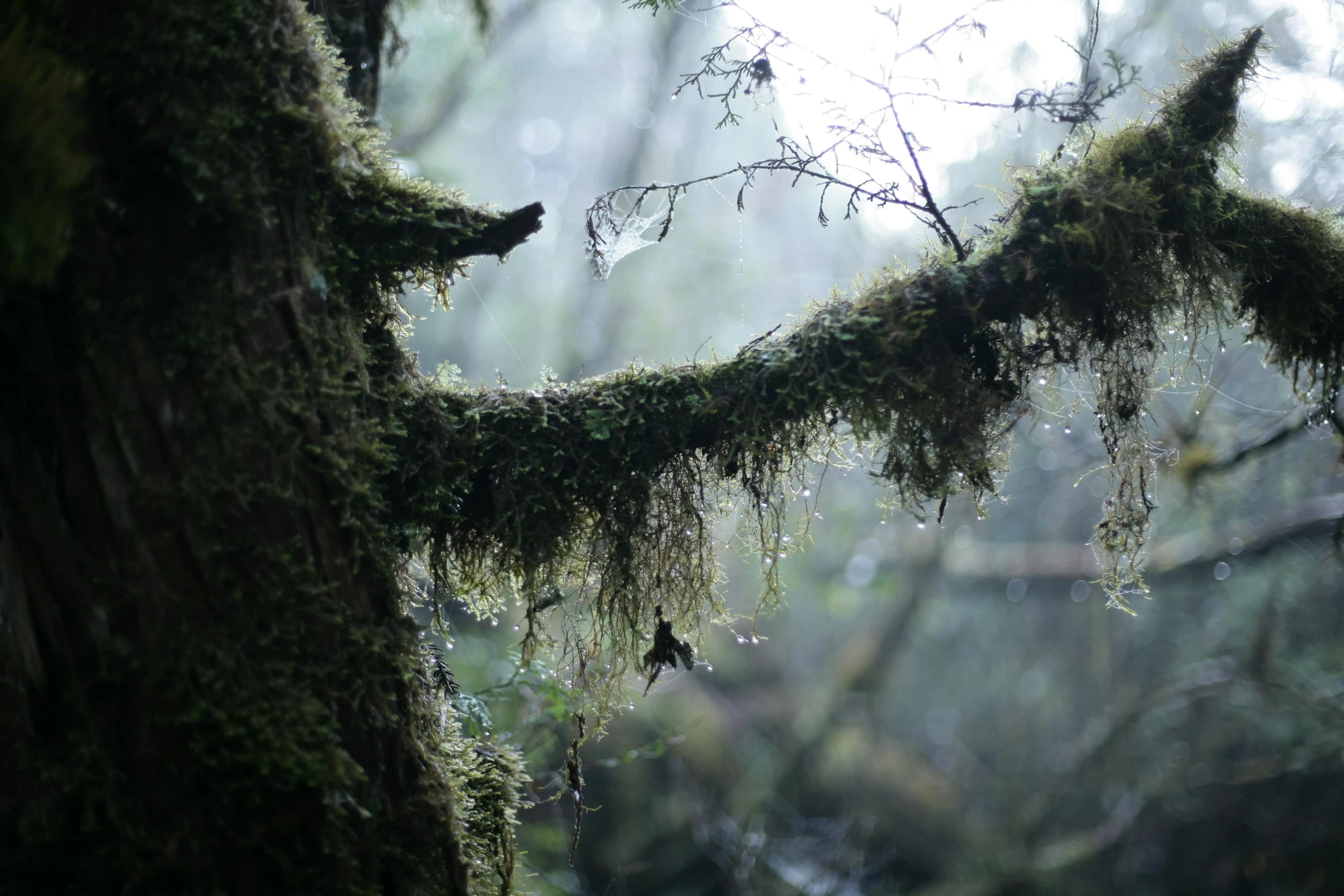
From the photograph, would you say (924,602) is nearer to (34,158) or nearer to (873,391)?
(873,391)

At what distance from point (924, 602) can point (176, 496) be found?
28.8 feet

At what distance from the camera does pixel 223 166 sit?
54.8 inches

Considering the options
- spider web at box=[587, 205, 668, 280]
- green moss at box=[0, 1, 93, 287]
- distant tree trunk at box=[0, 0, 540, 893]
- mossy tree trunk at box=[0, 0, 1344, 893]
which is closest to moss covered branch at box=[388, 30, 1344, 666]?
mossy tree trunk at box=[0, 0, 1344, 893]

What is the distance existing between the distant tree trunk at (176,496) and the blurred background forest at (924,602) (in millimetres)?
1045

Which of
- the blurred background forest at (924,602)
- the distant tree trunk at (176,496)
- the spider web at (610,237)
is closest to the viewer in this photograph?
the distant tree trunk at (176,496)

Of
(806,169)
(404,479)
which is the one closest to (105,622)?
(404,479)

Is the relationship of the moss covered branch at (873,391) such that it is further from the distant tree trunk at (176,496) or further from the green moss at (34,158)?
the green moss at (34,158)

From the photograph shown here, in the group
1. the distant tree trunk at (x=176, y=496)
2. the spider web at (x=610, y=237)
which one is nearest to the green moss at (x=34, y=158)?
the distant tree trunk at (x=176, y=496)

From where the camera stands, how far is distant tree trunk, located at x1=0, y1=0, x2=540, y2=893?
125 centimetres

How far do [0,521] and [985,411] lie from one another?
2.07 m

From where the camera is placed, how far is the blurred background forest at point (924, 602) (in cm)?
498

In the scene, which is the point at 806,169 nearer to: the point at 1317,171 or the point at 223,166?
the point at 223,166

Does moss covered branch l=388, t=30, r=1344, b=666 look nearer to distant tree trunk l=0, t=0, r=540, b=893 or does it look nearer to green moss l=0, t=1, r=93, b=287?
distant tree trunk l=0, t=0, r=540, b=893

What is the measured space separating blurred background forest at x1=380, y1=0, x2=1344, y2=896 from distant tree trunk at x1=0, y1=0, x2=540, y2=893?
3.43ft
